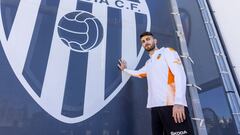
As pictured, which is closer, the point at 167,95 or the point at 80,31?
the point at 167,95

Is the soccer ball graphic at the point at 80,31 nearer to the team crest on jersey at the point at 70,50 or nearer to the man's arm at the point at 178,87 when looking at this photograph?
the team crest on jersey at the point at 70,50

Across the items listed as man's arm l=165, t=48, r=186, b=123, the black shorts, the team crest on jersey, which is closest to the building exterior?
the team crest on jersey

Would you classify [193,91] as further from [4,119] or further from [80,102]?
[4,119]

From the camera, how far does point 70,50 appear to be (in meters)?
1.93

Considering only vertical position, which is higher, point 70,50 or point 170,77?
point 70,50

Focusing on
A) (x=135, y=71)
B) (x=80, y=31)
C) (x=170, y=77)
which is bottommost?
(x=170, y=77)

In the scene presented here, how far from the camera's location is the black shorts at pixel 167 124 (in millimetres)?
1577

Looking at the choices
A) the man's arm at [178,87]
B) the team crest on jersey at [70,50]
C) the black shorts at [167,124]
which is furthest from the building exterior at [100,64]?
the man's arm at [178,87]

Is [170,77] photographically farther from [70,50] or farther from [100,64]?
[70,50]

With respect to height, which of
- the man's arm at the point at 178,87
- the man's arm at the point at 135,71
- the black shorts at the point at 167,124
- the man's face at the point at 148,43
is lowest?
the black shorts at the point at 167,124

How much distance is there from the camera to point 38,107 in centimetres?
167

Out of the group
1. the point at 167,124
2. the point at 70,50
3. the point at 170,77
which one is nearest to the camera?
the point at 167,124

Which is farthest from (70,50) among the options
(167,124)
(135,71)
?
(167,124)

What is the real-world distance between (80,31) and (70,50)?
0.18 meters
